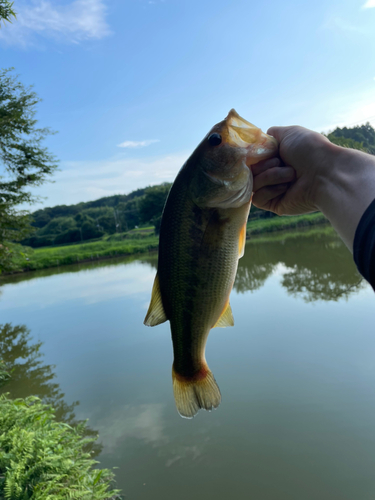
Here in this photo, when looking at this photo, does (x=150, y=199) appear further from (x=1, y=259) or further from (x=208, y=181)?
→ (x=208, y=181)

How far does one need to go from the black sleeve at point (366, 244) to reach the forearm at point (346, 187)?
0.08 m

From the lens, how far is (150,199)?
4581 cm

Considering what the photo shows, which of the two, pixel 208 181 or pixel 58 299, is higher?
pixel 208 181

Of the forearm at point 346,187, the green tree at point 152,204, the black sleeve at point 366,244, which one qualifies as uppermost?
the green tree at point 152,204

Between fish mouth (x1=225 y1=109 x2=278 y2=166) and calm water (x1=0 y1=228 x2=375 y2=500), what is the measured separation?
376cm

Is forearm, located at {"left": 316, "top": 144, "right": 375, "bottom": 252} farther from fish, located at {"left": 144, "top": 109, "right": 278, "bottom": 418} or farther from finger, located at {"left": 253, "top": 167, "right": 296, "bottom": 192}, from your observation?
fish, located at {"left": 144, "top": 109, "right": 278, "bottom": 418}

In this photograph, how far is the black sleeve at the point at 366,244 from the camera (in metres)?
0.96

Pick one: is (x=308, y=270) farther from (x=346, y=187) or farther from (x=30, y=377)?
(x=346, y=187)

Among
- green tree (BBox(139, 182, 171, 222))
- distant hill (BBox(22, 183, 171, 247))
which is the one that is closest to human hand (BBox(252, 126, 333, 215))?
green tree (BBox(139, 182, 171, 222))

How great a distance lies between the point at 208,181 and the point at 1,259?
28.6 feet

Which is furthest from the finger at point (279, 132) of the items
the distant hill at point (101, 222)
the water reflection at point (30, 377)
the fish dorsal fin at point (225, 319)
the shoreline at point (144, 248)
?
the distant hill at point (101, 222)

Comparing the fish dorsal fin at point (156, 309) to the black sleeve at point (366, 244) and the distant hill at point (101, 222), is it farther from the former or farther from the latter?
the distant hill at point (101, 222)

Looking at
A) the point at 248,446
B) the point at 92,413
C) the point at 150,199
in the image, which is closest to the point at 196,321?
the point at 248,446

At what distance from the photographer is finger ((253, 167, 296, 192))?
143cm
